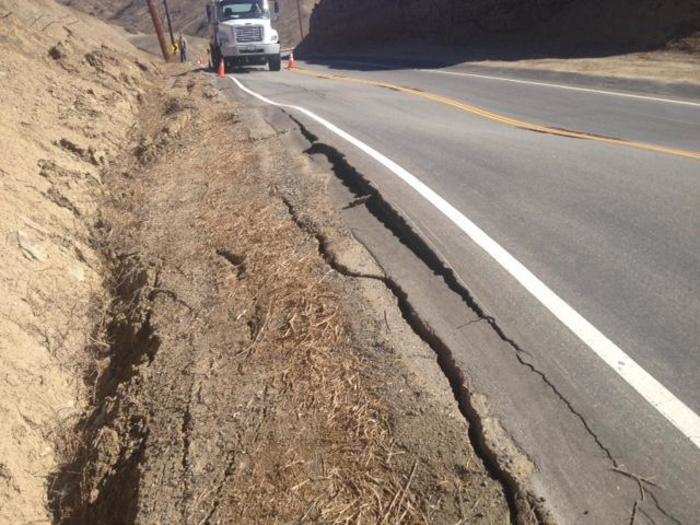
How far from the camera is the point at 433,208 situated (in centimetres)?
508

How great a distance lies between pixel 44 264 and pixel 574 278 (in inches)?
189

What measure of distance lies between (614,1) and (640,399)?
1892 centimetres

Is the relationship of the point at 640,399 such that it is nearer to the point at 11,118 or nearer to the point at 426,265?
the point at 426,265

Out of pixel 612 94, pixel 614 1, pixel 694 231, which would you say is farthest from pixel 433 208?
pixel 614 1

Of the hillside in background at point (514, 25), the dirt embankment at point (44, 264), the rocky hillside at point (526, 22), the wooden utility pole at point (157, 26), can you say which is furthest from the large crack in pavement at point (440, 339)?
the wooden utility pole at point (157, 26)

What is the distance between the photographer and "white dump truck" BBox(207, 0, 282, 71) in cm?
1833

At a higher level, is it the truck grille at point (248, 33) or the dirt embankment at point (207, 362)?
the truck grille at point (248, 33)

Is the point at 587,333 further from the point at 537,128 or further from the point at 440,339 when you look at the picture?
the point at 537,128

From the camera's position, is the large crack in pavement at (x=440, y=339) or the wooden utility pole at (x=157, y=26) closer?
the large crack in pavement at (x=440, y=339)

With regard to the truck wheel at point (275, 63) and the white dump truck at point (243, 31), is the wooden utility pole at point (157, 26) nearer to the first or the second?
the white dump truck at point (243, 31)

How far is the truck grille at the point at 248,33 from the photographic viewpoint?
18.3m

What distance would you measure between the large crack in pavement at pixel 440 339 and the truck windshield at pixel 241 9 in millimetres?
15311

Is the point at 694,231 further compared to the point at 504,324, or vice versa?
the point at 694,231

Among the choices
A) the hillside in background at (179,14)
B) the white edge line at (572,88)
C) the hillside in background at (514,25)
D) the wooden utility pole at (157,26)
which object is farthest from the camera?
the hillside in background at (179,14)
